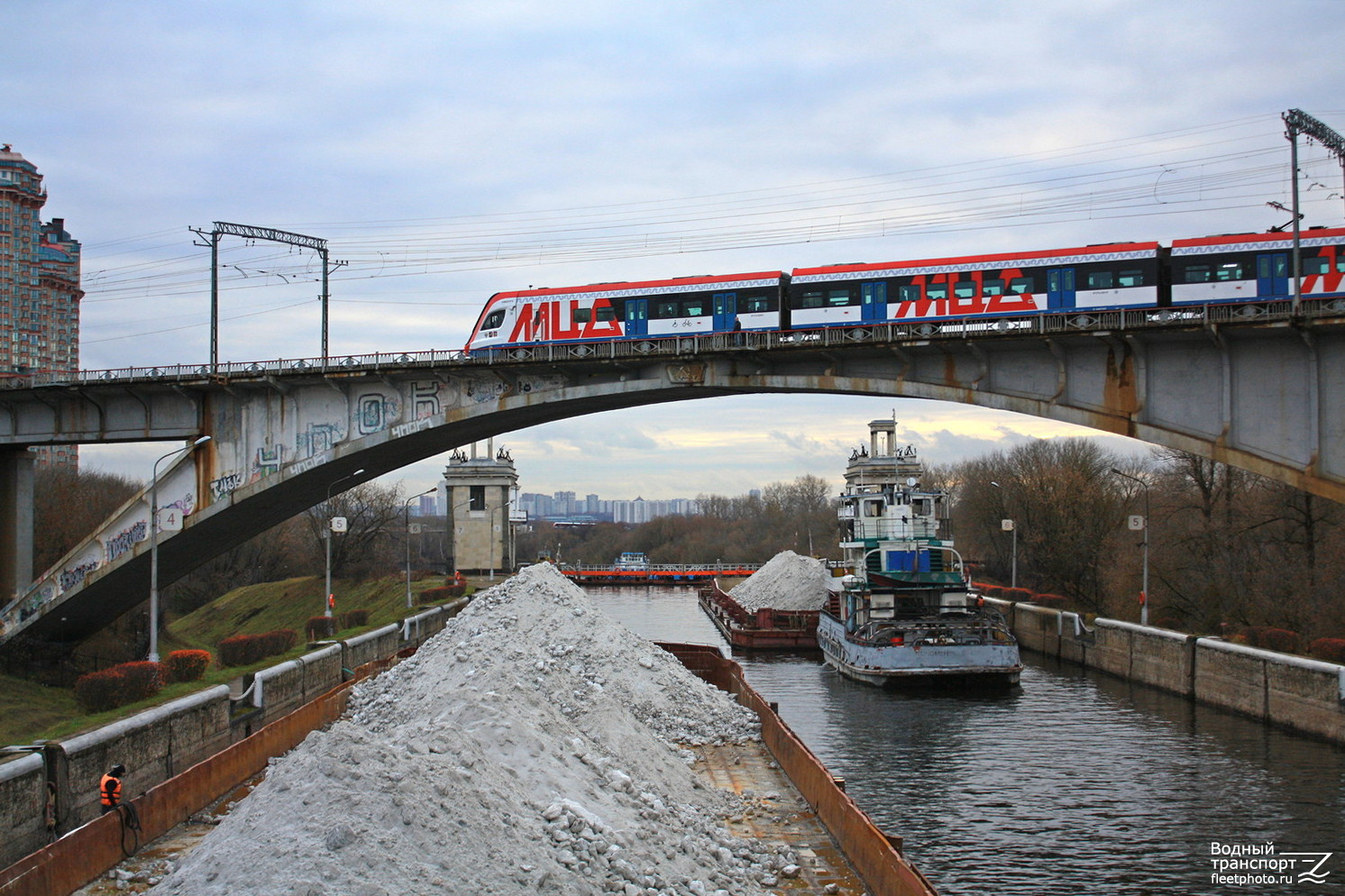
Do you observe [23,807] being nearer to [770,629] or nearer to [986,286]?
[986,286]

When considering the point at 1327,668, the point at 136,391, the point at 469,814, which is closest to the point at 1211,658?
the point at 1327,668

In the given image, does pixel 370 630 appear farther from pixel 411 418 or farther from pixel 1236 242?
pixel 1236 242

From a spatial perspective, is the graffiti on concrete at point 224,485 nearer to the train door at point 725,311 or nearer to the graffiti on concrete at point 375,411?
the graffiti on concrete at point 375,411

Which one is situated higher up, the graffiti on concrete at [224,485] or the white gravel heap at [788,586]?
the graffiti on concrete at [224,485]

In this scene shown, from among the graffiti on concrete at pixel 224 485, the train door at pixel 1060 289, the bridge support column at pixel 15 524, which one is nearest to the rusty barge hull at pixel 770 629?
the graffiti on concrete at pixel 224 485

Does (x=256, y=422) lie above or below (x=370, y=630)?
above

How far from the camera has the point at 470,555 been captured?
71062mm

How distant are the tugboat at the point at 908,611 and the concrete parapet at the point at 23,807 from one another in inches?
897

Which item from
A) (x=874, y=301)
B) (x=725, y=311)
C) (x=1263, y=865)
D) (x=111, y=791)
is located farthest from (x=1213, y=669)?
(x=111, y=791)

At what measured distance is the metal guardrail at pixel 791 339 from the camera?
84.7 feet

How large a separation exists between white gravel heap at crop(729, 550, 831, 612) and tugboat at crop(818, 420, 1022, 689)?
10.5 metres

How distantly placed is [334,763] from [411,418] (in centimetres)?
2558

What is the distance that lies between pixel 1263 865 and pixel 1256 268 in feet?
51.9

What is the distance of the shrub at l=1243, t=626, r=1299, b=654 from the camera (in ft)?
91.0
